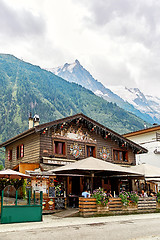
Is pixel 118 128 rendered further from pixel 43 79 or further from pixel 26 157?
pixel 26 157

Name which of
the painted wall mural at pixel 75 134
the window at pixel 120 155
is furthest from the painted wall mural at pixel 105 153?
the painted wall mural at pixel 75 134

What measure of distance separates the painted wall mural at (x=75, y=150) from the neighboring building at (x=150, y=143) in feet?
45.2

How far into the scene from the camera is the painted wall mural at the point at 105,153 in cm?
2284

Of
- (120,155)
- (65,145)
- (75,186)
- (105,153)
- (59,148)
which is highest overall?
(65,145)

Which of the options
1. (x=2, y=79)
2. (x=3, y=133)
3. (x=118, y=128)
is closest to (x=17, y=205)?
(x=3, y=133)

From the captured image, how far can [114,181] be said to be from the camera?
23.3 meters

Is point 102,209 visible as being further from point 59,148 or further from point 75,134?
point 75,134

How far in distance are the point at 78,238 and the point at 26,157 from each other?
12682 millimetres

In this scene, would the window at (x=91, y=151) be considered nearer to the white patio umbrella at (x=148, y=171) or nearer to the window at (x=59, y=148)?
the window at (x=59, y=148)

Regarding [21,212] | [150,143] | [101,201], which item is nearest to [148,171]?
[101,201]

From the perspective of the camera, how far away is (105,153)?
23.2 meters

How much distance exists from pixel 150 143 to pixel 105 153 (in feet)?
38.2

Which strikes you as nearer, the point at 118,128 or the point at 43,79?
the point at 118,128

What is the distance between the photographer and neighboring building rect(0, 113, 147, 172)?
751 inches
